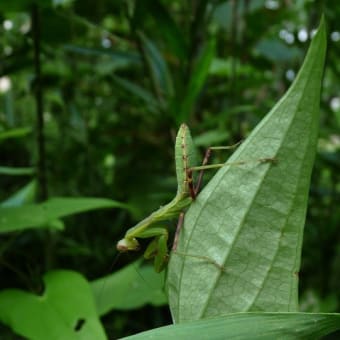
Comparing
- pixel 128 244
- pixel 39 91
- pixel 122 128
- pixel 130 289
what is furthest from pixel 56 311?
pixel 122 128

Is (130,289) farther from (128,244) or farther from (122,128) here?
(122,128)

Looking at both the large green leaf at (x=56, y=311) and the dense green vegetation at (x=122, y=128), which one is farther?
the dense green vegetation at (x=122, y=128)

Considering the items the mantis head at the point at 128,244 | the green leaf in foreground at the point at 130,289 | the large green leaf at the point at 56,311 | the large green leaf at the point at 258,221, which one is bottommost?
the green leaf in foreground at the point at 130,289

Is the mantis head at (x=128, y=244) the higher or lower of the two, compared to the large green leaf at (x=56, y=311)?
higher

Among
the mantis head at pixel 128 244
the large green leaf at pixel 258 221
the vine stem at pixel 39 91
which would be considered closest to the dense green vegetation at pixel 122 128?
the vine stem at pixel 39 91

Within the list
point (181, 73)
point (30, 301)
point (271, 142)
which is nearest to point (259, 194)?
point (271, 142)

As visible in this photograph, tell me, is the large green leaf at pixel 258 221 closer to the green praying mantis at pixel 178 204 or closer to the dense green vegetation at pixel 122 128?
the green praying mantis at pixel 178 204
